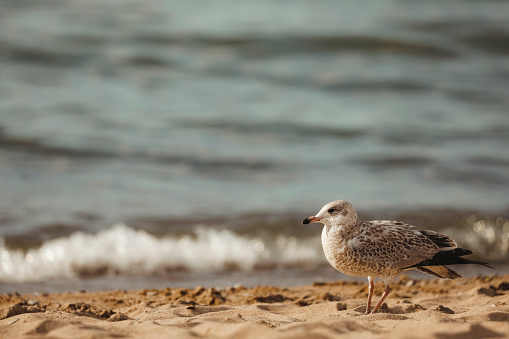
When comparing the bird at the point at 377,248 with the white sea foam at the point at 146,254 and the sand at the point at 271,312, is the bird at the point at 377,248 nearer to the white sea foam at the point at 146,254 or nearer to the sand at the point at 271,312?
the sand at the point at 271,312

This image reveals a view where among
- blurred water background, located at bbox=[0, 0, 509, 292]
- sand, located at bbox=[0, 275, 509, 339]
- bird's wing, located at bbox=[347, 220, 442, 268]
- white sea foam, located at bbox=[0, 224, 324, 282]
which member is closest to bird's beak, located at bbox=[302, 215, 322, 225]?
bird's wing, located at bbox=[347, 220, 442, 268]

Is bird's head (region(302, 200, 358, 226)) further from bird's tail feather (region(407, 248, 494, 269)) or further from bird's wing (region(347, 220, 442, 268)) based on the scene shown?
bird's tail feather (region(407, 248, 494, 269))

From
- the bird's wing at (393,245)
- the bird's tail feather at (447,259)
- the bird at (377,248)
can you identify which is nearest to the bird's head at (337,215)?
the bird at (377,248)

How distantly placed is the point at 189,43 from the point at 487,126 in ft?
22.1

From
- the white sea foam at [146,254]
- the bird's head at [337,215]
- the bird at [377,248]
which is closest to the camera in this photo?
the bird at [377,248]

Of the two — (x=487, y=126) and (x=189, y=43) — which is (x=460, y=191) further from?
(x=189, y=43)

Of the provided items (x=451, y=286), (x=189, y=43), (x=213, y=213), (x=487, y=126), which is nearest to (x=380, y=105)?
(x=487, y=126)

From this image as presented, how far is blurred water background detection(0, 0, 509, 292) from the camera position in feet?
24.2

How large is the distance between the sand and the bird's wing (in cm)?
39

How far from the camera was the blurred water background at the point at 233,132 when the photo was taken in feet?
24.2

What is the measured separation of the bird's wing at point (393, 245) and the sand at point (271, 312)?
0.39m

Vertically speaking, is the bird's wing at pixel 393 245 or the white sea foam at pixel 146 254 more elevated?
the bird's wing at pixel 393 245

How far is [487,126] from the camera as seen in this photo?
464 inches

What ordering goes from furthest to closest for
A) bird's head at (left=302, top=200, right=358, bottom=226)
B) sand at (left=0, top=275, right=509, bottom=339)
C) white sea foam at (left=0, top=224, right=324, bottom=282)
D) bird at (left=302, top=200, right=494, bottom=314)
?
white sea foam at (left=0, top=224, right=324, bottom=282), bird's head at (left=302, top=200, right=358, bottom=226), bird at (left=302, top=200, right=494, bottom=314), sand at (left=0, top=275, right=509, bottom=339)
